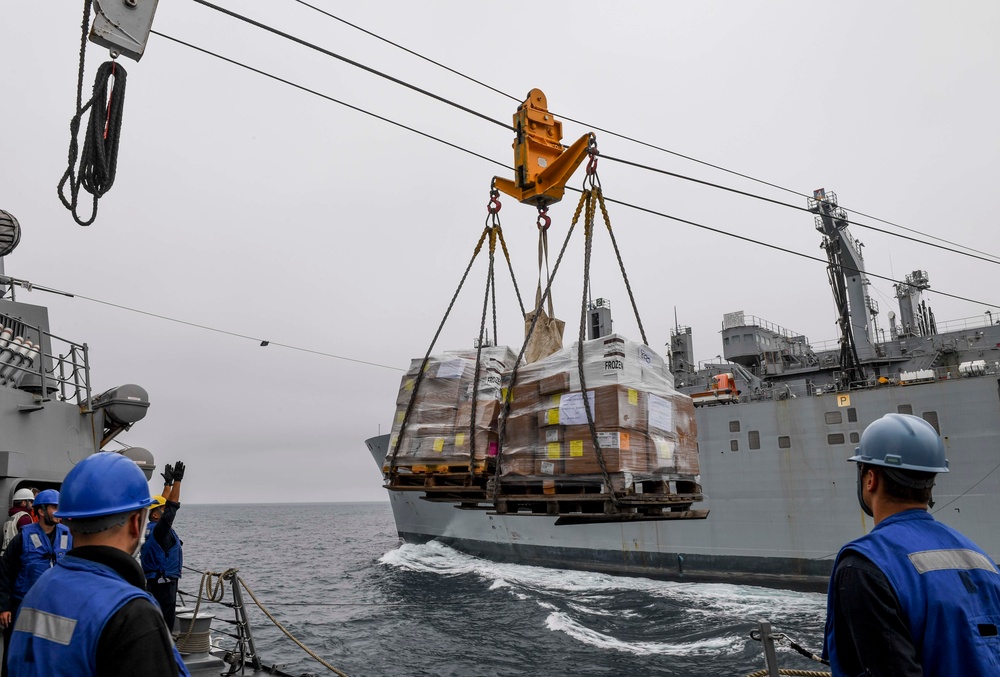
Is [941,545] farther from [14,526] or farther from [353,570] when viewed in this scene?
[353,570]

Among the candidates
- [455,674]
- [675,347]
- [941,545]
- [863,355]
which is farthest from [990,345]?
[941,545]

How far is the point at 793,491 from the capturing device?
2206 centimetres

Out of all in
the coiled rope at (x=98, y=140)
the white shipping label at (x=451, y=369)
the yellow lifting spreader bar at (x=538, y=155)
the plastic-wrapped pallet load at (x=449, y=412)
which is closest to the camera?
the coiled rope at (x=98, y=140)

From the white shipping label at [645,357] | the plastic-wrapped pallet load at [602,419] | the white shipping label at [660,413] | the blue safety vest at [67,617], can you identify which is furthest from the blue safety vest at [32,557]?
the white shipping label at [645,357]

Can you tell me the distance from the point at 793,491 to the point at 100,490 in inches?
917

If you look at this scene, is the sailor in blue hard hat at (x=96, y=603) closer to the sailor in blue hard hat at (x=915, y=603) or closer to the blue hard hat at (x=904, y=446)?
the sailor in blue hard hat at (x=915, y=603)

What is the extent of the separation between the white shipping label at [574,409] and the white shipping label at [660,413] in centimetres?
59

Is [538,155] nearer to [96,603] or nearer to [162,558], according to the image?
[162,558]

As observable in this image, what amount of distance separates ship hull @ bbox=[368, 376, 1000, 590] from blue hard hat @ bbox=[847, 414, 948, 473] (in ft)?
64.3

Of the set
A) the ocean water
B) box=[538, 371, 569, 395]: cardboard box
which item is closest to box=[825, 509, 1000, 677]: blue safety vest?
box=[538, 371, 569, 395]: cardboard box

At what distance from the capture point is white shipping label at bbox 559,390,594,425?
6.22m

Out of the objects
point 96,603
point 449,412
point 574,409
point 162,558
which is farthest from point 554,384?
point 96,603

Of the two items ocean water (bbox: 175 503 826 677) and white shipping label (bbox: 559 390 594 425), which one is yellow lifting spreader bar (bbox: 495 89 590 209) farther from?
ocean water (bbox: 175 503 826 677)

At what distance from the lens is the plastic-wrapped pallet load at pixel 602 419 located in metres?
6.10
